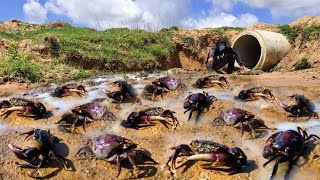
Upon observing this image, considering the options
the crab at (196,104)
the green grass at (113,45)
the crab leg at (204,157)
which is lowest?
the crab leg at (204,157)

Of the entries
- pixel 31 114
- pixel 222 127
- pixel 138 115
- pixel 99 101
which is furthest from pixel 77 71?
pixel 222 127

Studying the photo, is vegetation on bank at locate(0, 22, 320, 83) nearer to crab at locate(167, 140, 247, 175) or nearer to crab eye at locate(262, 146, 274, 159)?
crab at locate(167, 140, 247, 175)

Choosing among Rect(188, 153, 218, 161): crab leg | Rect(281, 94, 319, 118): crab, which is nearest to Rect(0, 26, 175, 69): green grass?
Rect(281, 94, 319, 118): crab

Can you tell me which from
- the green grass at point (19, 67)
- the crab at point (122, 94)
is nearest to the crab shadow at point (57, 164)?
the crab at point (122, 94)

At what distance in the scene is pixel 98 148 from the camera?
6562 mm

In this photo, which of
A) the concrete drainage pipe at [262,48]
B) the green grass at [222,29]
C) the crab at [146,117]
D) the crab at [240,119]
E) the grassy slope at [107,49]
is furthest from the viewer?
the green grass at [222,29]

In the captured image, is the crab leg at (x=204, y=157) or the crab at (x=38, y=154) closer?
the crab leg at (x=204, y=157)

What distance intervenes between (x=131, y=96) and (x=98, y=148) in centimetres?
317

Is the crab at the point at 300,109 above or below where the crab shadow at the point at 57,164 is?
above

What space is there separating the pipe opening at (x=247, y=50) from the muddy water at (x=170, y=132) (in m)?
6.42

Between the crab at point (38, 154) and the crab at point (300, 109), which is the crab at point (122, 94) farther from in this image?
the crab at point (300, 109)

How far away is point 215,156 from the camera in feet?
20.1

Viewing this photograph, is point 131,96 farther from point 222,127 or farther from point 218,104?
point 222,127

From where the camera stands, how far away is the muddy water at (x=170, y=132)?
248 inches
